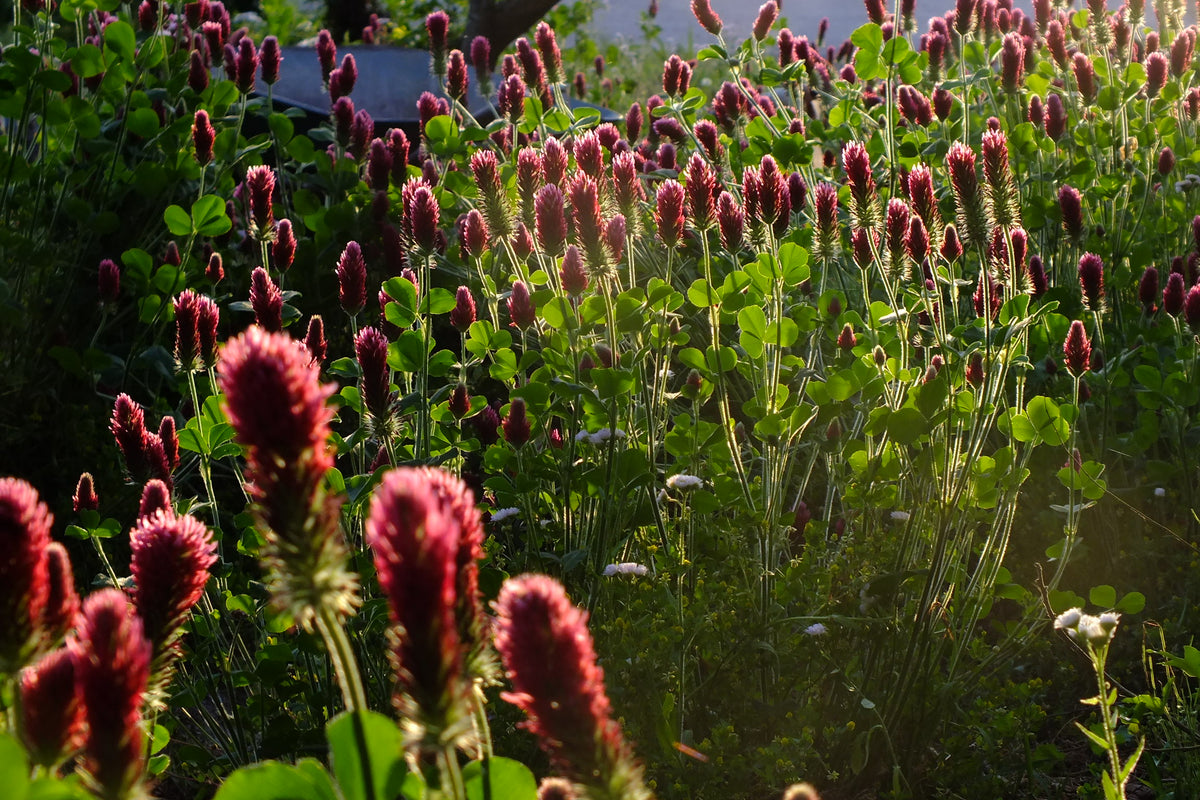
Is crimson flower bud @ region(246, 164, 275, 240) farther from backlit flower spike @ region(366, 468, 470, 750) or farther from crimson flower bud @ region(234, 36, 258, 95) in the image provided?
backlit flower spike @ region(366, 468, 470, 750)

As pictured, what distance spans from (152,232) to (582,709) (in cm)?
402

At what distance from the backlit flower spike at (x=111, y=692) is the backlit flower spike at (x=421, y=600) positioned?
16 cm

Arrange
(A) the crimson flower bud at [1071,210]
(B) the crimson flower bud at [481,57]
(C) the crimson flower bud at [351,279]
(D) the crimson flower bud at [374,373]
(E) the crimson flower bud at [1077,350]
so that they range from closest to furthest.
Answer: (D) the crimson flower bud at [374,373]
(E) the crimson flower bud at [1077,350]
(C) the crimson flower bud at [351,279]
(A) the crimson flower bud at [1071,210]
(B) the crimson flower bud at [481,57]

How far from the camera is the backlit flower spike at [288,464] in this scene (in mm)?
721

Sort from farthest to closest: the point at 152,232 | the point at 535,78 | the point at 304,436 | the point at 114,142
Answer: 1. the point at 152,232
2. the point at 114,142
3. the point at 535,78
4. the point at 304,436

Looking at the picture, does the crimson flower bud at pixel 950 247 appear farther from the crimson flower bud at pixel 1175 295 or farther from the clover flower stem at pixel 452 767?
the clover flower stem at pixel 452 767

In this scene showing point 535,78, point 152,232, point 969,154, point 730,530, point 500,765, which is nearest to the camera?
point 500,765

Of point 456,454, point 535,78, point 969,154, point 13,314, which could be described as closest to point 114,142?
point 13,314

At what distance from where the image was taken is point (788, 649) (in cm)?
231

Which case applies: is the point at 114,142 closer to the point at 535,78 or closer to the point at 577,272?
the point at 535,78

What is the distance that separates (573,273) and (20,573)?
159 cm

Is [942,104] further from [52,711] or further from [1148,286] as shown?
[52,711]

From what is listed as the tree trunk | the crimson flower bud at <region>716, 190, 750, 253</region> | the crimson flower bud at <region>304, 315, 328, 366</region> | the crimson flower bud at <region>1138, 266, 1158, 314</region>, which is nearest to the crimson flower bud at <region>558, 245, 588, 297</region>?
the crimson flower bud at <region>716, 190, 750, 253</region>

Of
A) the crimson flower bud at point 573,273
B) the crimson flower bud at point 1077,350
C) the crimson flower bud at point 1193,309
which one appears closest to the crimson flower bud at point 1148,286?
the crimson flower bud at point 1193,309
